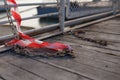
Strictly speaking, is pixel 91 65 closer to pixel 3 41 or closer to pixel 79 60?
pixel 79 60

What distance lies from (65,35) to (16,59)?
4.69 feet

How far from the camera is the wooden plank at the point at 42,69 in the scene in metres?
1.93

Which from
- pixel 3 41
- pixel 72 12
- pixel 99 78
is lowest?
pixel 99 78

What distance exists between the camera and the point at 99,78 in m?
1.91

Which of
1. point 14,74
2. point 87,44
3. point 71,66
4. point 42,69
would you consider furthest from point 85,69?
point 87,44

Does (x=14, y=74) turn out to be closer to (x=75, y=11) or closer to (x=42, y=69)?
(x=42, y=69)

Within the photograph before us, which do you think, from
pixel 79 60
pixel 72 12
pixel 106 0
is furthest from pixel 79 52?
pixel 106 0

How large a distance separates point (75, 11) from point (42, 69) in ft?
8.84

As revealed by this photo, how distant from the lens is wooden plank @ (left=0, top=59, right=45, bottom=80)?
1.93 metres

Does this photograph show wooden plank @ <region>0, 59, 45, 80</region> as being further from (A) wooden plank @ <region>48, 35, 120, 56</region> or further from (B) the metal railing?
(A) wooden plank @ <region>48, 35, 120, 56</region>

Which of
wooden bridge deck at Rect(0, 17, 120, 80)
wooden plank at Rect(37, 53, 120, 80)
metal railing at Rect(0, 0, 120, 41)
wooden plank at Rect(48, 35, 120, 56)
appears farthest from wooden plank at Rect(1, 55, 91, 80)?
wooden plank at Rect(48, 35, 120, 56)

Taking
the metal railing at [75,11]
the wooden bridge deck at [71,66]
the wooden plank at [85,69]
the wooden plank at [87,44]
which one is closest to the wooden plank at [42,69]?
the wooden bridge deck at [71,66]

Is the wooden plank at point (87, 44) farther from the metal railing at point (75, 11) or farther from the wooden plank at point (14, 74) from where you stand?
the wooden plank at point (14, 74)

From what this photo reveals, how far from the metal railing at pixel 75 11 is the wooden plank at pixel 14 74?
2.59ft
